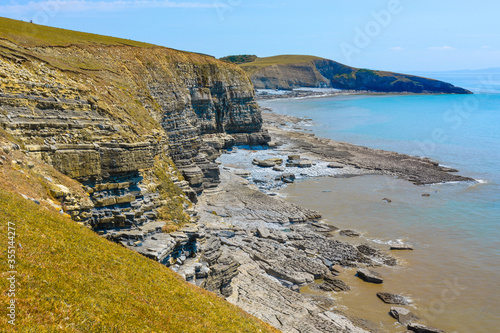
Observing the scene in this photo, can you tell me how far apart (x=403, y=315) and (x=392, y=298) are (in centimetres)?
234

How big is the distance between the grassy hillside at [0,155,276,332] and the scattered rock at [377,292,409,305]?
50.0 feet

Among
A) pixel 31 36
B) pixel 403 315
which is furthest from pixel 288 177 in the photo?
pixel 31 36

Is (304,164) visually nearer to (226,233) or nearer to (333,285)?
(226,233)

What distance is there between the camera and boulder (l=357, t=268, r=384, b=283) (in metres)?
30.3

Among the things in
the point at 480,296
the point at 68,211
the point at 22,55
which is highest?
the point at 22,55

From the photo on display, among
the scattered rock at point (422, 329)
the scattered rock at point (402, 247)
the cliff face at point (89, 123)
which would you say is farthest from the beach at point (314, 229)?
the cliff face at point (89, 123)

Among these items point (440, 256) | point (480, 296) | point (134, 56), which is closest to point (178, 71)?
point (134, 56)

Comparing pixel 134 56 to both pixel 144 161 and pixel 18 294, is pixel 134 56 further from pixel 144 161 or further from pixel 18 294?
pixel 18 294

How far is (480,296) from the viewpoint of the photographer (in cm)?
2872

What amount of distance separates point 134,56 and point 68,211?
3161 cm

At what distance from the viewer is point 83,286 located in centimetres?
1191

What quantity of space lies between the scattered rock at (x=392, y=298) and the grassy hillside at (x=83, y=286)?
15.2m

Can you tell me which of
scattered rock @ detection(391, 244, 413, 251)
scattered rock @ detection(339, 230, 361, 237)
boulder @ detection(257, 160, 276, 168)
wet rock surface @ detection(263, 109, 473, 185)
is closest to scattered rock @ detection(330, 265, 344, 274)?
scattered rock @ detection(339, 230, 361, 237)

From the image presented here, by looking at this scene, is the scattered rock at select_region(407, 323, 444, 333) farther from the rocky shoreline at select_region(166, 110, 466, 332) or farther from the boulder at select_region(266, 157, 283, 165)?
the boulder at select_region(266, 157, 283, 165)
